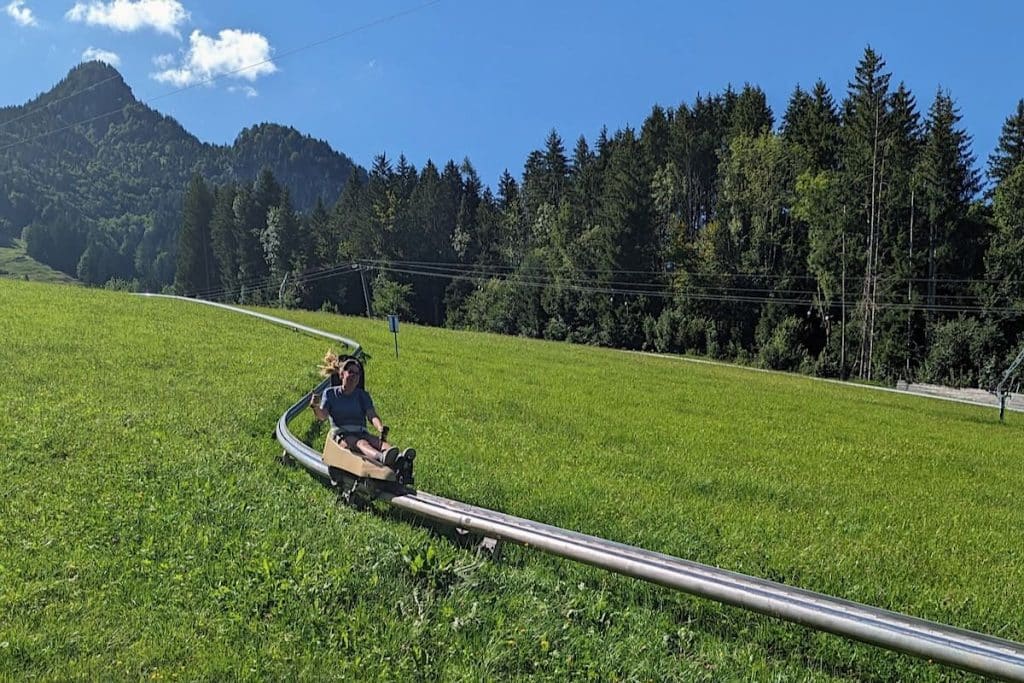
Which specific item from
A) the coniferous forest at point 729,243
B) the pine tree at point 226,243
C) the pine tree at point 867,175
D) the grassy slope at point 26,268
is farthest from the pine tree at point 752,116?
the grassy slope at point 26,268

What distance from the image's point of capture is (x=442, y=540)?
19.2 ft

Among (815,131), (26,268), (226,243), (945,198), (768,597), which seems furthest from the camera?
(26,268)

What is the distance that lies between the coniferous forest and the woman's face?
44.5 m

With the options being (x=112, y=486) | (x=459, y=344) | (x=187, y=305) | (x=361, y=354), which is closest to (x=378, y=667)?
(x=112, y=486)

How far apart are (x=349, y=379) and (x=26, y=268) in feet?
562

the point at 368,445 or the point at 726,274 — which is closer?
the point at 368,445

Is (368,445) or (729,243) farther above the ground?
(729,243)

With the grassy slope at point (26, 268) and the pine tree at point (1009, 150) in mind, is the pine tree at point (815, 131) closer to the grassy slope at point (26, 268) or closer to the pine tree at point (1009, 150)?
the pine tree at point (1009, 150)

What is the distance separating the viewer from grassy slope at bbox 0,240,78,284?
13662 cm

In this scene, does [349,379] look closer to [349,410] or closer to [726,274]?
[349,410]

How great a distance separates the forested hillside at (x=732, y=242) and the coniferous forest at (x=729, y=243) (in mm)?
165

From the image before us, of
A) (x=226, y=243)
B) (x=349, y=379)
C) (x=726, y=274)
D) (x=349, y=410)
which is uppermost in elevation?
(x=226, y=243)

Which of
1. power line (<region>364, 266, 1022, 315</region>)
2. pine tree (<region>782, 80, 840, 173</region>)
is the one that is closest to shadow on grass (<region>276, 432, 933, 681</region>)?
power line (<region>364, 266, 1022, 315</region>)

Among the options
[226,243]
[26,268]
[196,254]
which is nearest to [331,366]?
[226,243]
